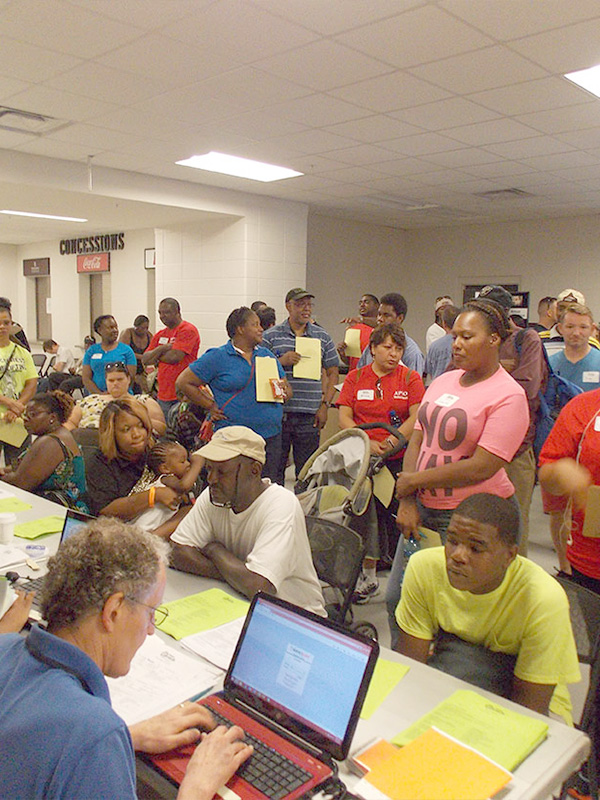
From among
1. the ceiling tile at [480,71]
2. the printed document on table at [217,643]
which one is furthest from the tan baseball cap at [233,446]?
the ceiling tile at [480,71]

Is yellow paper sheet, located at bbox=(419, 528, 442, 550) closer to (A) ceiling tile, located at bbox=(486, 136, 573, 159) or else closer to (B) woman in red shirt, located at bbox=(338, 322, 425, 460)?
(B) woman in red shirt, located at bbox=(338, 322, 425, 460)

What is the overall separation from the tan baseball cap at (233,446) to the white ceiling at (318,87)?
188 cm

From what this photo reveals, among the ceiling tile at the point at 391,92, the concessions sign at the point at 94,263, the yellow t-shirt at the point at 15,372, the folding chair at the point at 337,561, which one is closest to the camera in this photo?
the folding chair at the point at 337,561

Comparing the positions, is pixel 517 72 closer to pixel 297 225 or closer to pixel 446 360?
pixel 446 360

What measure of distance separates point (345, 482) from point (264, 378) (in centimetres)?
105

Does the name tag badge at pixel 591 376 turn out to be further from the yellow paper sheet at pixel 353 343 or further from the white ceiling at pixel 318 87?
the yellow paper sheet at pixel 353 343

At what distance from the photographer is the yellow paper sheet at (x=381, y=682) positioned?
1.48 m

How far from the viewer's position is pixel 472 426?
230cm

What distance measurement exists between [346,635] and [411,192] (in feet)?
21.7

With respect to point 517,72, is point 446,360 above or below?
below

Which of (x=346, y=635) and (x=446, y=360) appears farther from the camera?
(x=446, y=360)

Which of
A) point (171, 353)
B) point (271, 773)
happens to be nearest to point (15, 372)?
point (171, 353)

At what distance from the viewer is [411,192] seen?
7215 millimetres

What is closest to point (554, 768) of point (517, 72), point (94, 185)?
point (517, 72)
